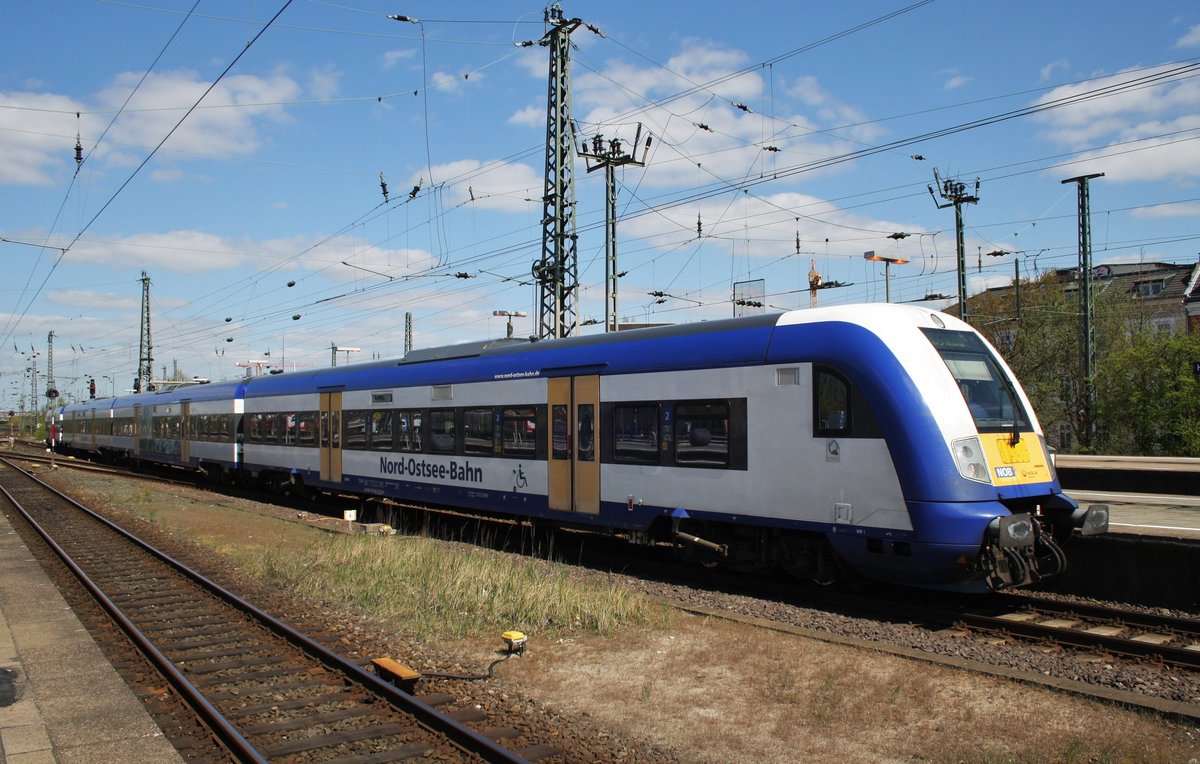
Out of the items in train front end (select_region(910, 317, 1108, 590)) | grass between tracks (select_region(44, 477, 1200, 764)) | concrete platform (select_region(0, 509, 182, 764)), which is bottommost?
concrete platform (select_region(0, 509, 182, 764))

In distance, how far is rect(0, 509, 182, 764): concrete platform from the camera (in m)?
6.08

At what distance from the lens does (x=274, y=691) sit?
7371mm

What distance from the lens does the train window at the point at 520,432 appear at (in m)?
14.3

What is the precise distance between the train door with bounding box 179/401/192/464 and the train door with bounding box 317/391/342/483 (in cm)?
1233

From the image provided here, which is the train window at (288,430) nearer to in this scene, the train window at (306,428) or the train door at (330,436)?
the train window at (306,428)

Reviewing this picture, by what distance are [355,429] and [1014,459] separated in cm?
1434

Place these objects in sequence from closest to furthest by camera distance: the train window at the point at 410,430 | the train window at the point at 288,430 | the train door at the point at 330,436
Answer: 1. the train window at the point at 410,430
2. the train door at the point at 330,436
3. the train window at the point at 288,430

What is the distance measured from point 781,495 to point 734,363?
1719 millimetres

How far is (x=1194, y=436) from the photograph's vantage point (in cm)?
2802

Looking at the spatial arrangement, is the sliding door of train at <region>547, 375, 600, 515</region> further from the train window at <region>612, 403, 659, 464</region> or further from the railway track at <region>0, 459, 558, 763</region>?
the railway track at <region>0, 459, 558, 763</region>

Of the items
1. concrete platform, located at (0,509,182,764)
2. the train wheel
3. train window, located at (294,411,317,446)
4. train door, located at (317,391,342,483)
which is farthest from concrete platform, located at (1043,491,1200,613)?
train window, located at (294,411,317,446)


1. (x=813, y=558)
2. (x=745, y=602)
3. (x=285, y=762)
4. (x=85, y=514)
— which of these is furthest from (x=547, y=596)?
(x=85, y=514)

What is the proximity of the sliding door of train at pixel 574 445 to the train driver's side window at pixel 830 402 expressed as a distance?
12.6 feet

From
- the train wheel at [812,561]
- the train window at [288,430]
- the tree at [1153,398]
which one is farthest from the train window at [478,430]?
the tree at [1153,398]
